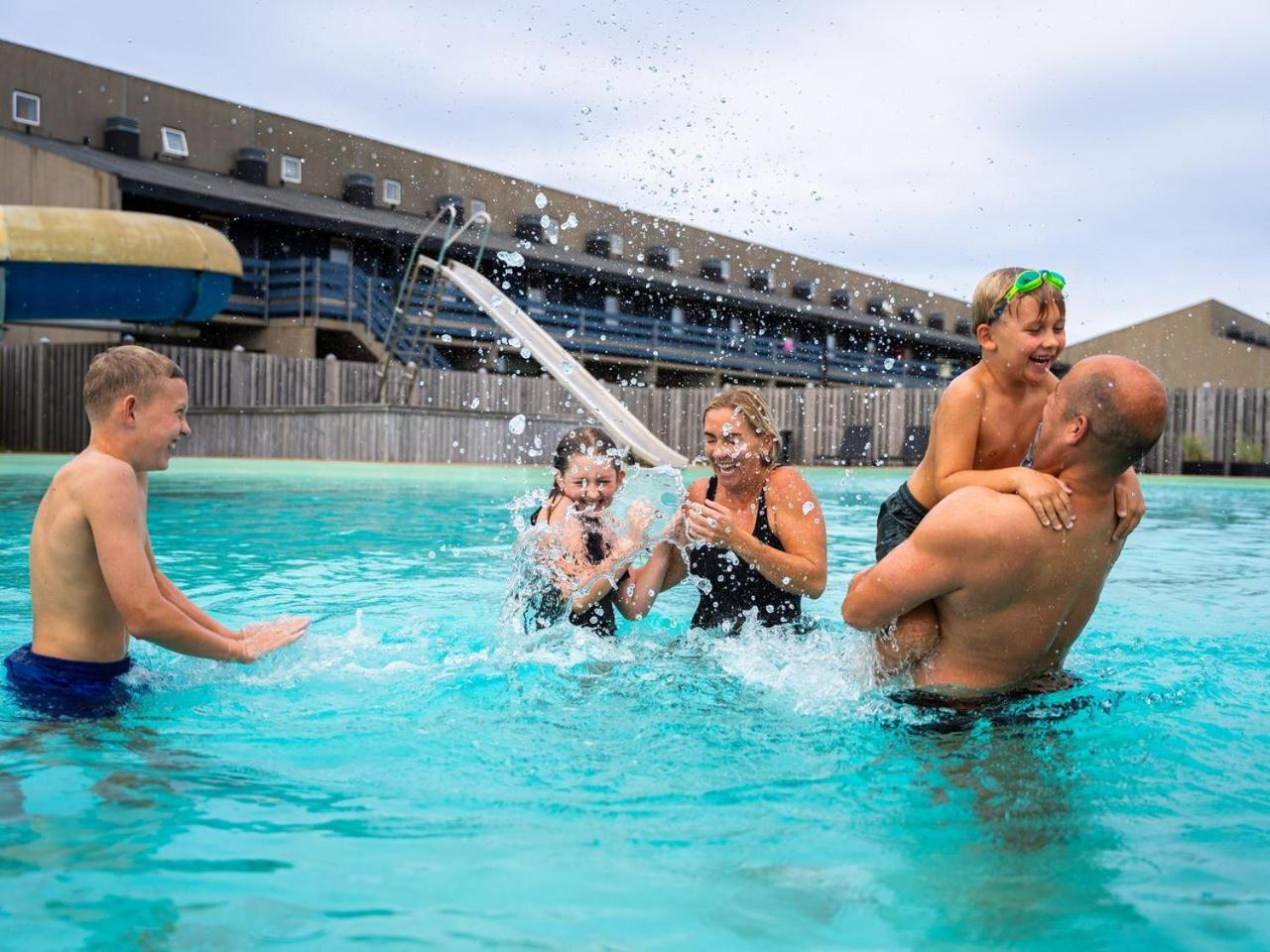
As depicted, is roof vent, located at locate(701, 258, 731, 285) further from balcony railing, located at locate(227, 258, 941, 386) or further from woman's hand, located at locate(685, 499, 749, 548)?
woman's hand, located at locate(685, 499, 749, 548)

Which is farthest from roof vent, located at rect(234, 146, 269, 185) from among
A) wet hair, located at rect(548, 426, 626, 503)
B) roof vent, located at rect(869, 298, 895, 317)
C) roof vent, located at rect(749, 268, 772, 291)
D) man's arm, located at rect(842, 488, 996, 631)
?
roof vent, located at rect(869, 298, 895, 317)

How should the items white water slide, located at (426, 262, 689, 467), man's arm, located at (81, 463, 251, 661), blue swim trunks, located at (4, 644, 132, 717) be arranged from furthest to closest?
white water slide, located at (426, 262, 689, 467)
blue swim trunks, located at (4, 644, 132, 717)
man's arm, located at (81, 463, 251, 661)

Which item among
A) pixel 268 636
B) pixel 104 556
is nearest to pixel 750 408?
pixel 268 636

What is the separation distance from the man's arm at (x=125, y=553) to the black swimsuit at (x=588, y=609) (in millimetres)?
1644

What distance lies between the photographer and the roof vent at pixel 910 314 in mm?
45312

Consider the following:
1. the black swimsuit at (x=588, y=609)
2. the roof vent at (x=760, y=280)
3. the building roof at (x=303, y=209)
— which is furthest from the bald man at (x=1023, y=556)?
the roof vent at (x=760, y=280)

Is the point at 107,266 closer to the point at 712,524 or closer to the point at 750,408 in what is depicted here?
the point at 750,408

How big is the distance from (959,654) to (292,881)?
1895mm

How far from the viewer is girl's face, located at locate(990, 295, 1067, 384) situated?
3344mm

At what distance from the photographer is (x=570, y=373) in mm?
18000

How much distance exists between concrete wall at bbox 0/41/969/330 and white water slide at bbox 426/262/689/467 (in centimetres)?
895

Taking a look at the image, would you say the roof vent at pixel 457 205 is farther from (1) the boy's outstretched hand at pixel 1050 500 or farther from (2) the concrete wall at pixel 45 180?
(1) the boy's outstretched hand at pixel 1050 500

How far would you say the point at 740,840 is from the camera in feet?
7.86

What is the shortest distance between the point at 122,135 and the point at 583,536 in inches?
882
